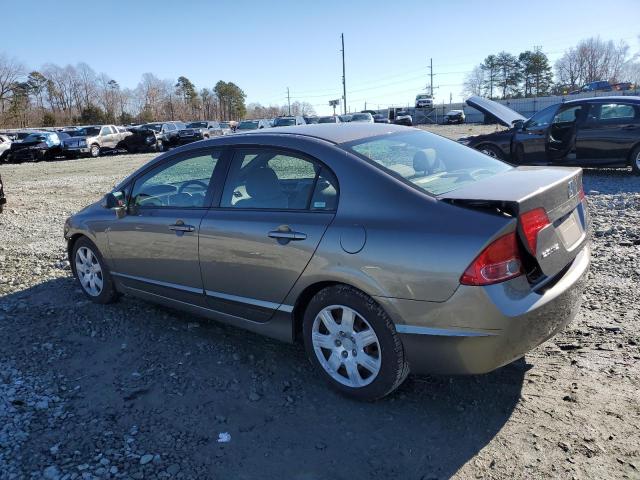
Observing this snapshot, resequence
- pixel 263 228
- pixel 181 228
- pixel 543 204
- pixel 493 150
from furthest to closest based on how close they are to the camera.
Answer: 1. pixel 493 150
2. pixel 181 228
3. pixel 263 228
4. pixel 543 204

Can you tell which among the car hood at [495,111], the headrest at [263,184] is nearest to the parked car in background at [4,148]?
the car hood at [495,111]

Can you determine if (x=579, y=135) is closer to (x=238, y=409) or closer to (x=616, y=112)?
(x=616, y=112)

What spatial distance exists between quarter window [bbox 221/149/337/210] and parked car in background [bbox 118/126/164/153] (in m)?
28.9

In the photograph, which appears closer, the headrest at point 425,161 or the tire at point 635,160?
the headrest at point 425,161

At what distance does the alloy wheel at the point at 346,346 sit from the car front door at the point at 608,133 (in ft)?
31.4

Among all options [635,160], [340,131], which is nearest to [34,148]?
[635,160]

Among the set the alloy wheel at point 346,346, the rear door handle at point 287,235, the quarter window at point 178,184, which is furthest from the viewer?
the quarter window at point 178,184

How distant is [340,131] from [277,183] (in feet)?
1.92

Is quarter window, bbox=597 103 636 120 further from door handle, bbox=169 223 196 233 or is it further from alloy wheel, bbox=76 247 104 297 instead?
alloy wheel, bbox=76 247 104 297

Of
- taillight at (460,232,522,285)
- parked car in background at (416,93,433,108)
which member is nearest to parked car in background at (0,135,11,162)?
taillight at (460,232,522,285)

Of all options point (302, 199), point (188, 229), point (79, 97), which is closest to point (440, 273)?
point (302, 199)

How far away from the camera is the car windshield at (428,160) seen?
10.5ft

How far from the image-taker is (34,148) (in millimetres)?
27203

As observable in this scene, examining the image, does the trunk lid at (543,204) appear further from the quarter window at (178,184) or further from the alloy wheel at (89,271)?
the alloy wheel at (89,271)
